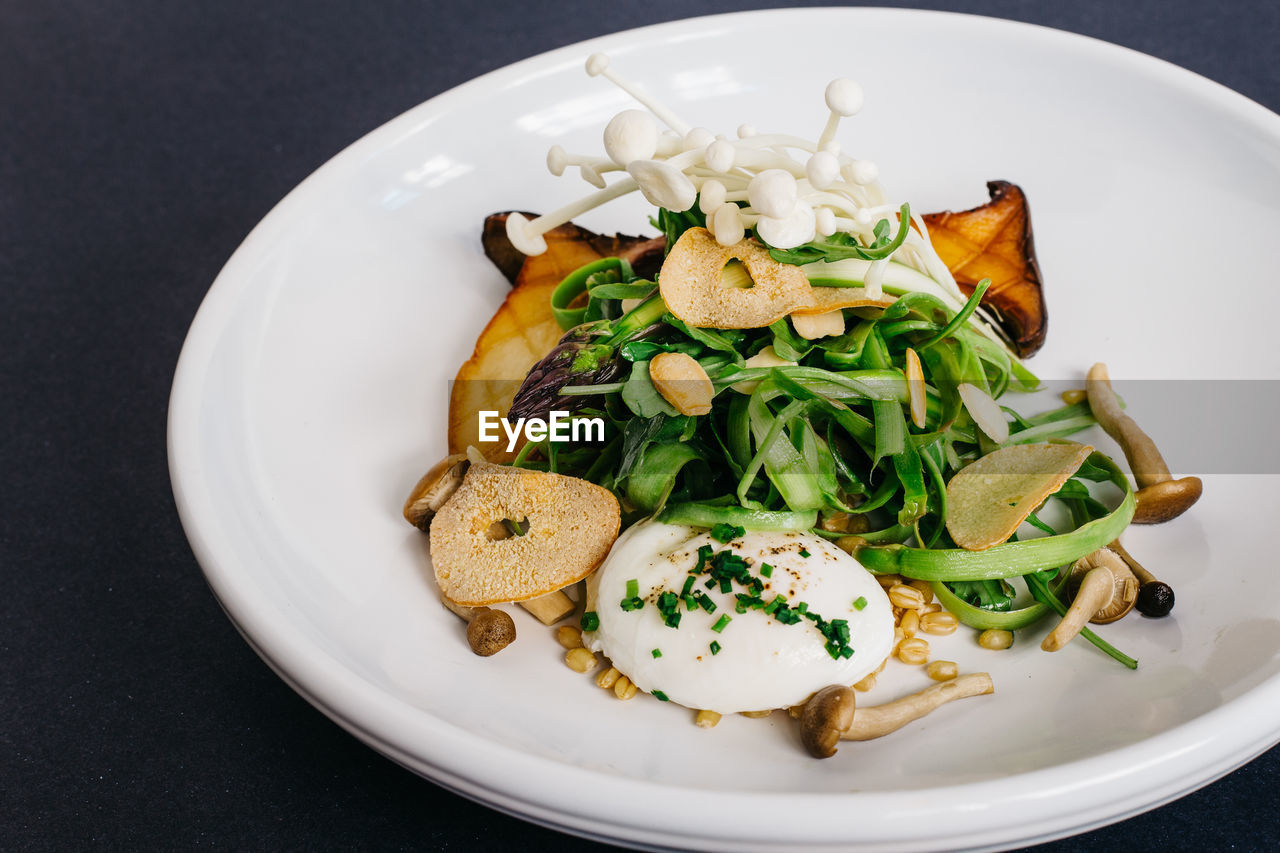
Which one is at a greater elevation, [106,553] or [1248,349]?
[1248,349]

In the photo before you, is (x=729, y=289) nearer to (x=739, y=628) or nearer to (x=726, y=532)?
(x=726, y=532)

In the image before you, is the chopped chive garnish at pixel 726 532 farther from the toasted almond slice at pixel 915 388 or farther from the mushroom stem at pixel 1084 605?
the mushroom stem at pixel 1084 605

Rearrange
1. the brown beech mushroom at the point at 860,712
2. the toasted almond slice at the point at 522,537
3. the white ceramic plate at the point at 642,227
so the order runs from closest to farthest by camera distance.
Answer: the white ceramic plate at the point at 642,227 < the brown beech mushroom at the point at 860,712 < the toasted almond slice at the point at 522,537

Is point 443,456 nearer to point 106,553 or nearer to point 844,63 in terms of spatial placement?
point 106,553

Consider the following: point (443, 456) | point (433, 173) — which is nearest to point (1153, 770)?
point (443, 456)

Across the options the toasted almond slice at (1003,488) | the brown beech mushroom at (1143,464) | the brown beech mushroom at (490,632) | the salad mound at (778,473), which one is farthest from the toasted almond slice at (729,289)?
the brown beech mushroom at (1143,464)

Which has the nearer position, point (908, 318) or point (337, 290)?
point (908, 318)

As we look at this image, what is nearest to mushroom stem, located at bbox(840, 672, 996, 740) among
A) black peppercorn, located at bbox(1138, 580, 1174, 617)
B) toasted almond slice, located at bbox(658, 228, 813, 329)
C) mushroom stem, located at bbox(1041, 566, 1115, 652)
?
mushroom stem, located at bbox(1041, 566, 1115, 652)
